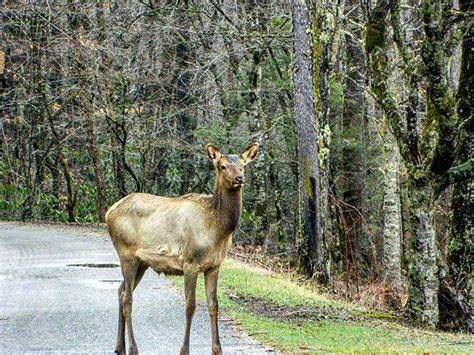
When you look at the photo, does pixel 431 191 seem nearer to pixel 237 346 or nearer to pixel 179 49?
pixel 237 346

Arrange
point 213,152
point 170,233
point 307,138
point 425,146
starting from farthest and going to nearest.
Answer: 1. point 307,138
2. point 425,146
3. point 213,152
4. point 170,233

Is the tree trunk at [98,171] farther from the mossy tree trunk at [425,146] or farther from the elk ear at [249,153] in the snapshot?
the elk ear at [249,153]

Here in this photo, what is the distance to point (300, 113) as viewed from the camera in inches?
805

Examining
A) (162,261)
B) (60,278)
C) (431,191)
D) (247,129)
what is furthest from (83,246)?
(162,261)

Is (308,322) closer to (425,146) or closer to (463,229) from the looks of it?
(425,146)

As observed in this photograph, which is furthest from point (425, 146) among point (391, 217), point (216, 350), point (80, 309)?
point (216, 350)

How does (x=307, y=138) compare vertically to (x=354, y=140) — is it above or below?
above

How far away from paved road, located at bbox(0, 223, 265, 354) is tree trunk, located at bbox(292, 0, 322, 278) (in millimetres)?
3734

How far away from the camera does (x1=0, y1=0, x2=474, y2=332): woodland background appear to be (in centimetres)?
1669

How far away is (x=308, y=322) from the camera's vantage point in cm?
1431

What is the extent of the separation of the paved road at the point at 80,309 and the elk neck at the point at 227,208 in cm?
157

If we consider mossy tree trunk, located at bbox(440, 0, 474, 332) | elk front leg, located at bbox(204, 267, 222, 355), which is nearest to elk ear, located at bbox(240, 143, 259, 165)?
elk front leg, located at bbox(204, 267, 222, 355)

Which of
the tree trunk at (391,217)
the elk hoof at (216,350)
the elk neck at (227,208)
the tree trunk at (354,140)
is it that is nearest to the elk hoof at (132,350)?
the elk hoof at (216,350)

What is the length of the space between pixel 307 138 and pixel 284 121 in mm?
8298
